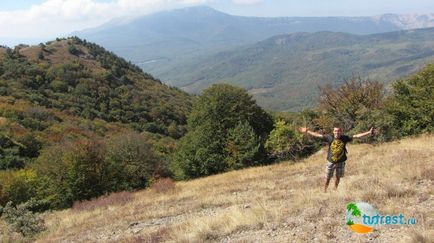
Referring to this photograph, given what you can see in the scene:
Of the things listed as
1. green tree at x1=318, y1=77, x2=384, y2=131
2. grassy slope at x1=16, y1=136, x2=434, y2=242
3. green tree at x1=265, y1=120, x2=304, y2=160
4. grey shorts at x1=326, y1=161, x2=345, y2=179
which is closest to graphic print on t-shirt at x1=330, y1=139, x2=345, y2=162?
grey shorts at x1=326, y1=161, x2=345, y2=179

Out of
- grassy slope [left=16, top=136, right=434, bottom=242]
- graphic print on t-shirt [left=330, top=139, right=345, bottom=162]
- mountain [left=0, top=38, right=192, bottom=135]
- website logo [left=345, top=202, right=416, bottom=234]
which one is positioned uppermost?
graphic print on t-shirt [left=330, top=139, right=345, bottom=162]

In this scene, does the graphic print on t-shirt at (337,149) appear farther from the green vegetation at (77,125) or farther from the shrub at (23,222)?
the green vegetation at (77,125)

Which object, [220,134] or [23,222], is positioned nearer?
[23,222]

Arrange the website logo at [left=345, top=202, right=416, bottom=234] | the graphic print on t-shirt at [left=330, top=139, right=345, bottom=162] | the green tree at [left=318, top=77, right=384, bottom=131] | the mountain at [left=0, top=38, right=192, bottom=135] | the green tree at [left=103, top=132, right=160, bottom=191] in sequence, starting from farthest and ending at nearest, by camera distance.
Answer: the mountain at [left=0, top=38, right=192, bottom=135] < the green tree at [left=318, top=77, right=384, bottom=131] < the green tree at [left=103, top=132, right=160, bottom=191] < the graphic print on t-shirt at [left=330, top=139, right=345, bottom=162] < the website logo at [left=345, top=202, right=416, bottom=234]

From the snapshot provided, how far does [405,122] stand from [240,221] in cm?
2275

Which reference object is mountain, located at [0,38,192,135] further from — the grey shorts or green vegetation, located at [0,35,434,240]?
the grey shorts

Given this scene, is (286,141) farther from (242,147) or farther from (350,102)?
(350,102)

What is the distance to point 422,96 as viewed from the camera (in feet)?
94.6

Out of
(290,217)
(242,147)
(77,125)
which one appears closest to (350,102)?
(242,147)

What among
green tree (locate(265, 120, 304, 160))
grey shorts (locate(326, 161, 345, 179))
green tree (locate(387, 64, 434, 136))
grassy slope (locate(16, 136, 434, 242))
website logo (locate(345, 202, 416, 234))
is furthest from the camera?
green tree (locate(265, 120, 304, 160))

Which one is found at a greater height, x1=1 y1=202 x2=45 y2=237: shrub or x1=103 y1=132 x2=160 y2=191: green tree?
x1=1 y1=202 x2=45 y2=237: shrub

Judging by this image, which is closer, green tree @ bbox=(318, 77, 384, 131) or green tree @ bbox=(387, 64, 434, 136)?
green tree @ bbox=(387, 64, 434, 136)

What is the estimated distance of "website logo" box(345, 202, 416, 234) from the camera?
7930 millimetres

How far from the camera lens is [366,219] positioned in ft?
26.4
